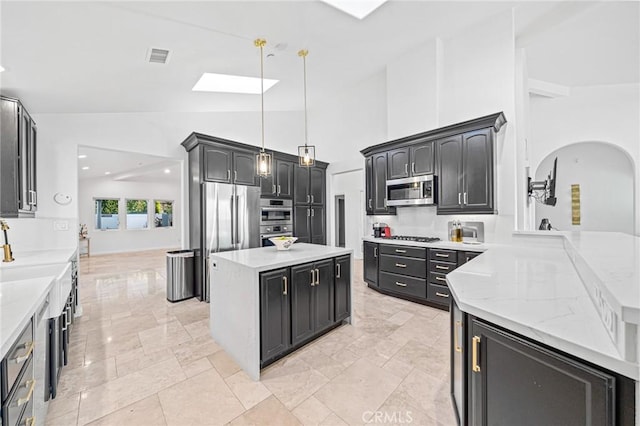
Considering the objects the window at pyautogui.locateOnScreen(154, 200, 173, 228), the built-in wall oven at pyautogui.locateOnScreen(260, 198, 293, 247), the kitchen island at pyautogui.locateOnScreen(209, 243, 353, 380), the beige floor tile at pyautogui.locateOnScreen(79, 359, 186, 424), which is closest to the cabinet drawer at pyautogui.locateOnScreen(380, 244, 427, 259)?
the kitchen island at pyautogui.locateOnScreen(209, 243, 353, 380)

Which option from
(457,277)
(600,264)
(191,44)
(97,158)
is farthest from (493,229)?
(97,158)

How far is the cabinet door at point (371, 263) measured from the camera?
4195mm

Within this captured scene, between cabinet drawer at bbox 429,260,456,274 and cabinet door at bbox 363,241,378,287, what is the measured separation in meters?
0.89

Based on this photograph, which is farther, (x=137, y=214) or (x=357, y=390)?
(x=137, y=214)

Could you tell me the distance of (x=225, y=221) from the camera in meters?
4.04

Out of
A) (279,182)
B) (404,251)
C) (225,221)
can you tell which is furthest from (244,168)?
(404,251)

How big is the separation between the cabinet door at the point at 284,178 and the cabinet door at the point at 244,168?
60cm

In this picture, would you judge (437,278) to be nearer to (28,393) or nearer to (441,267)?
(441,267)

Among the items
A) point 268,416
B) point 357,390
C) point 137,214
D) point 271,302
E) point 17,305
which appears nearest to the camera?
point 17,305

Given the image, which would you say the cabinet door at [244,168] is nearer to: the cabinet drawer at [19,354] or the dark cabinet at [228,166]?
the dark cabinet at [228,166]

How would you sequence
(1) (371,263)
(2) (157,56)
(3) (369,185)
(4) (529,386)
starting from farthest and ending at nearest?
1. (3) (369,185)
2. (1) (371,263)
3. (2) (157,56)
4. (4) (529,386)

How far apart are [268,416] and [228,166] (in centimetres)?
337

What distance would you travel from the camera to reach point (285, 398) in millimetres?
1826

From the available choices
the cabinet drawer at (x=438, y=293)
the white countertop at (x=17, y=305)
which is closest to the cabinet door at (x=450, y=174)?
the cabinet drawer at (x=438, y=293)
